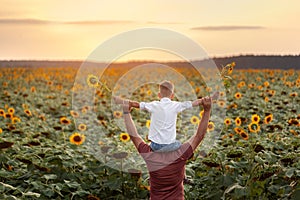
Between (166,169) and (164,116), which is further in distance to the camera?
(166,169)

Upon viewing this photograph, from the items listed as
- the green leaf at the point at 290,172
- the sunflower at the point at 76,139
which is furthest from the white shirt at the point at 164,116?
the sunflower at the point at 76,139

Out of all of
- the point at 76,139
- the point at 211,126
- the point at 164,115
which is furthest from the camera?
the point at 211,126

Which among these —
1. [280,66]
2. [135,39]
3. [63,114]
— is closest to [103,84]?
[135,39]

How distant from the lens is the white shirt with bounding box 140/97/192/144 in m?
3.72

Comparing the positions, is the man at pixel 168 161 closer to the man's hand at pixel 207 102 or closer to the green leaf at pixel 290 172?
the man's hand at pixel 207 102

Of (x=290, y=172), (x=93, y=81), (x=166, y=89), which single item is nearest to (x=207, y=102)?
(x=166, y=89)

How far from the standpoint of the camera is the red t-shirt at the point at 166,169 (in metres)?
3.94

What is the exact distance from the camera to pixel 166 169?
13.1 ft

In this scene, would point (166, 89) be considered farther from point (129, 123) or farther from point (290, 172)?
point (290, 172)

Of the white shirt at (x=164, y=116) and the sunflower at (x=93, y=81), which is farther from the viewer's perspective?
the sunflower at (x=93, y=81)

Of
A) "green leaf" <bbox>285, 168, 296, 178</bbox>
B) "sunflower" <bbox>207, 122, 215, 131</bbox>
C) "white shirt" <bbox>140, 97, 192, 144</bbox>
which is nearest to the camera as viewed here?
"white shirt" <bbox>140, 97, 192, 144</bbox>

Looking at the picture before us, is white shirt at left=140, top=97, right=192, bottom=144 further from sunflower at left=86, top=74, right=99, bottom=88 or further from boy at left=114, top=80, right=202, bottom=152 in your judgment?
sunflower at left=86, top=74, right=99, bottom=88

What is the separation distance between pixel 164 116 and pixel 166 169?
465mm

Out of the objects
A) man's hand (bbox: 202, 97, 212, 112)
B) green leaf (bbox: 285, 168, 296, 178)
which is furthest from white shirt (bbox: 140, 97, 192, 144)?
green leaf (bbox: 285, 168, 296, 178)
